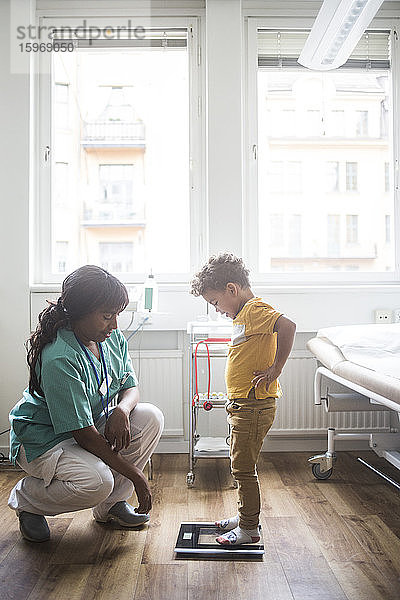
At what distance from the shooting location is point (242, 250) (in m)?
3.44

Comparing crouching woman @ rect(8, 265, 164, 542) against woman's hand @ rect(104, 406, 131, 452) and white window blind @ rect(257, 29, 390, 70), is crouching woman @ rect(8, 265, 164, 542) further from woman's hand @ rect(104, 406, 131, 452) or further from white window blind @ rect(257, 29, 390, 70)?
white window blind @ rect(257, 29, 390, 70)

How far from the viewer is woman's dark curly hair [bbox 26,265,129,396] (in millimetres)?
2088

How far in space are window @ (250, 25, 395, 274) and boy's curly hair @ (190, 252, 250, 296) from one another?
1.42m

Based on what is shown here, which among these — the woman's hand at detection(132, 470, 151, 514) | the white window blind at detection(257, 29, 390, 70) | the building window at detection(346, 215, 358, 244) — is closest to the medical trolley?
the woman's hand at detection(132, 470, 151, 514)

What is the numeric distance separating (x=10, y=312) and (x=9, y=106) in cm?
109

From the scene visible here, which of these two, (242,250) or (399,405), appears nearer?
(399,405)

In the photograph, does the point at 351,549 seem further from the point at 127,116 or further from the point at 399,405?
the point at 127,116

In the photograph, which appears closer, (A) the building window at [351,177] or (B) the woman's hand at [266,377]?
(B) the woman's hand at [266,377]

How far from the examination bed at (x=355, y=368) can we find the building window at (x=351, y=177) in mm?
1032

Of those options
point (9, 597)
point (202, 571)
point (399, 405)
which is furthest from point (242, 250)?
point (9, 597)

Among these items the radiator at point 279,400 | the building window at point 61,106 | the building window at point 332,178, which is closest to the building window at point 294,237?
the building window at point 332,178

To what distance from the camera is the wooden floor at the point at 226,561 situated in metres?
1.78

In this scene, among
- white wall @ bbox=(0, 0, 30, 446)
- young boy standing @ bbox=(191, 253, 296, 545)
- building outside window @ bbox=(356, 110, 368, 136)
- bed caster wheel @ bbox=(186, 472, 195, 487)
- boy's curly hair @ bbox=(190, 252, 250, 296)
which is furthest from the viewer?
building outside window @ bbox=(356, 110, 368, 136)

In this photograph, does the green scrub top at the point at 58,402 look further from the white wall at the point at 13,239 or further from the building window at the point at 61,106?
the building window at the point at 61,106
